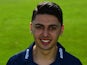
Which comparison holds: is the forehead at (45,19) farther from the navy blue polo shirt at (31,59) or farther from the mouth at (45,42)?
the navy blue polo shirt at (31,59)

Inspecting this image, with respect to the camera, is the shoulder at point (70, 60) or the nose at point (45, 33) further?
the shoulder at point (70, 60)

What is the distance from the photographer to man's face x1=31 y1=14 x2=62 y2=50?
3.25 m

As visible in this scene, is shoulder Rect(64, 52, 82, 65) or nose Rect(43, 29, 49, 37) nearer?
nose Rect(43, 29, 49, 37)

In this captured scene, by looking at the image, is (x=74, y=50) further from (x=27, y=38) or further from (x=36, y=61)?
(x=36, y=61)

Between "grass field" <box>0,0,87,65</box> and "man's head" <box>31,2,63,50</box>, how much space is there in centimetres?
428

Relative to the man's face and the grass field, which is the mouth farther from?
the grass field

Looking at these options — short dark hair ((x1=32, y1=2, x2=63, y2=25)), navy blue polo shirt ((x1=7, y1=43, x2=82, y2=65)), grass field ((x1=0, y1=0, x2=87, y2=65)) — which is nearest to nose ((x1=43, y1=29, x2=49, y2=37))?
short dark hair ((x1=32, y1=2, x2=63, y2=25))

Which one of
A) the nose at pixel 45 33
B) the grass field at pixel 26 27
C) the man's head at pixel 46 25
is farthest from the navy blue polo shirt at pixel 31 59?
the grass field at pixel 26 27

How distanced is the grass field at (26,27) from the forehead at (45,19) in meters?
4.30

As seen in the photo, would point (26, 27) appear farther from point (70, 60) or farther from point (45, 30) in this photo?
point (45, 30)

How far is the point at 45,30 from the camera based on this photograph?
3.26 m

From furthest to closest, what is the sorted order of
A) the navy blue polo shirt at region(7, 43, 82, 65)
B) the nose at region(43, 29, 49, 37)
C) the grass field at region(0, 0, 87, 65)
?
the grass field at region(0, 0, 87, 65) → the navy blue polo shirt at region(7, 43, 82, 65) → the nose at region(43, 29, 49, 37)

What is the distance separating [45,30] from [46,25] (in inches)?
1.8

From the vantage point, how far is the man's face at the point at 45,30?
325 cm
